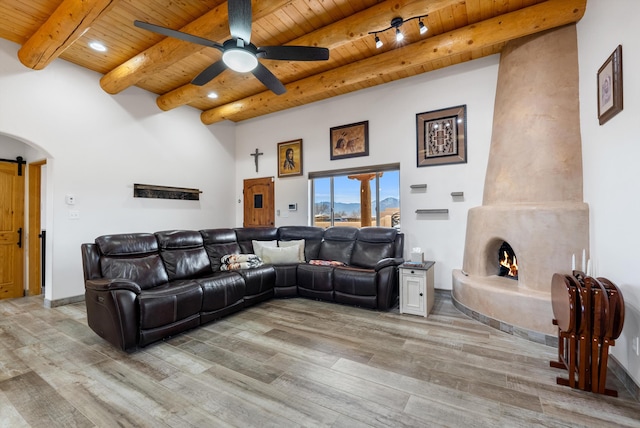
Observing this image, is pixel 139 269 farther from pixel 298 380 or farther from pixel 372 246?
pixel 372 246

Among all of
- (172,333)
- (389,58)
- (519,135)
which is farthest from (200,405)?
(389,58)

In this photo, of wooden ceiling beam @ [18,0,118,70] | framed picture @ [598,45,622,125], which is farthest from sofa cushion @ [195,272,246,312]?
framed picture @ [598,45,622,125]

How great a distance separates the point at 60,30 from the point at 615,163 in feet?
17.7

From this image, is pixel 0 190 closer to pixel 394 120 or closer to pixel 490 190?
pixel 394 120

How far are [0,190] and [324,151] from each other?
5169 millimetres

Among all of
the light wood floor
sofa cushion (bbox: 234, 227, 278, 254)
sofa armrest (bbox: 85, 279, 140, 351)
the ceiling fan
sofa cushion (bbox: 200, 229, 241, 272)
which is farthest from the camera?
sofa cushion (bbox: 234, 227, 278, 254)

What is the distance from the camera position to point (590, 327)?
1941 mm

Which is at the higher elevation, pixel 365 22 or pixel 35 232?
pixel 365 22

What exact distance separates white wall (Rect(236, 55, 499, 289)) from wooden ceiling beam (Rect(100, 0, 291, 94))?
2.60 m

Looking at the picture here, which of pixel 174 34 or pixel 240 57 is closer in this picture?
pixel 174 34

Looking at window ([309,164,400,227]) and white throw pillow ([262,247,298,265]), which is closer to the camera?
white throw pillow ([262,247,298,265])

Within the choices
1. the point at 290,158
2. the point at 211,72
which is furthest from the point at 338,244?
the point at 211,72

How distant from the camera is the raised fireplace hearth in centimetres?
283

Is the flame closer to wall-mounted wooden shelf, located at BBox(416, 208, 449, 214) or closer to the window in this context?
wall-mounted wooden shelf, located at BBox(416, 208, 449, 214)
